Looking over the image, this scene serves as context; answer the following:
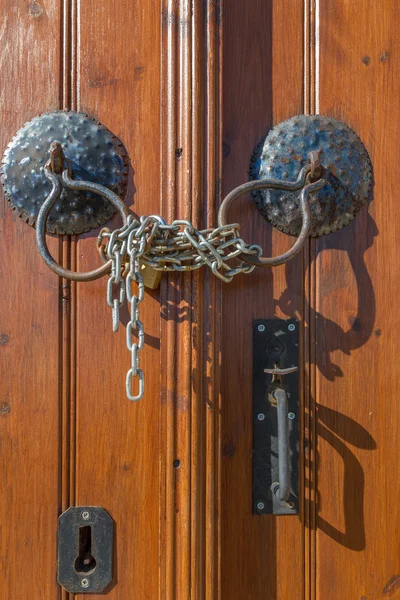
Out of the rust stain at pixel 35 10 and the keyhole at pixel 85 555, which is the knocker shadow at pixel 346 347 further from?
the rust stain at pixel 35 10

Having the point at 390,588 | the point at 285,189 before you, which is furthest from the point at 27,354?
the point at 390,588

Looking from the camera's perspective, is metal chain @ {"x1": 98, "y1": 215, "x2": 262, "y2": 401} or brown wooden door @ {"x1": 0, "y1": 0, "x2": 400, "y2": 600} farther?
brown wooden door @ {"x1": 0, "y1": 0, "x2": 400, "y2": 600}

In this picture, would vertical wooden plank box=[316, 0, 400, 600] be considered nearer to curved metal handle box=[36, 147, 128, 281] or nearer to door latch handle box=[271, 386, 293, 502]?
Result: door latch handle box=[271, 386, 293, 502]

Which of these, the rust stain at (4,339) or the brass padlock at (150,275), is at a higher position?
the brass padlock at (150,275)

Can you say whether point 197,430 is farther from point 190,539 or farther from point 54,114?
point 54,114

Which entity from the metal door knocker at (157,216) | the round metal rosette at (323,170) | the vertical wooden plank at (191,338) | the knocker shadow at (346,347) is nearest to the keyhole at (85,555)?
the vertical wooden plank at (191,338)

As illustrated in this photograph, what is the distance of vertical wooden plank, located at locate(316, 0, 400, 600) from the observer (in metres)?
0.78

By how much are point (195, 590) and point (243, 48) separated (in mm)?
836

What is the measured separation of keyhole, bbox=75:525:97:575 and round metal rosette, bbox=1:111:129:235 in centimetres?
47

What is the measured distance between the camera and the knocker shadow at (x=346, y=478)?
2.55 ft

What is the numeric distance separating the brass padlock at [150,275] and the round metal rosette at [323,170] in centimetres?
20

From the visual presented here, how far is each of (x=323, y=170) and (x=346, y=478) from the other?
0.49 meters

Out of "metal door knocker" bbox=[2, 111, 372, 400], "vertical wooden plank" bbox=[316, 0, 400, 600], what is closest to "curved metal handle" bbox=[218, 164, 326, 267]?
"metal door knocker" bbox=[2, 111, 372, 400]

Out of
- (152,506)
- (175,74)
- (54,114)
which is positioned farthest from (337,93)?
(152,506)
